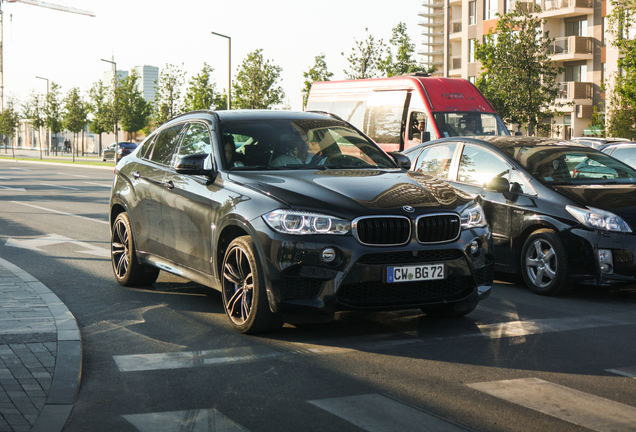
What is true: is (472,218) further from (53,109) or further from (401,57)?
(53,109)

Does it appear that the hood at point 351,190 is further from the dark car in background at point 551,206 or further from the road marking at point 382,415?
the dark car in background at point 551,206

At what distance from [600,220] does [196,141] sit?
12.4 ft

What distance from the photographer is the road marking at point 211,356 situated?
17.1 feet

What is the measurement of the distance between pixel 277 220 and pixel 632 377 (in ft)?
8.24

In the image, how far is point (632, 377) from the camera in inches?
193

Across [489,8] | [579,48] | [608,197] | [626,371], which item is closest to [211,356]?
[626,371]

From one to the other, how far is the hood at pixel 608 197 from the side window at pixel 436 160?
5.38 feet

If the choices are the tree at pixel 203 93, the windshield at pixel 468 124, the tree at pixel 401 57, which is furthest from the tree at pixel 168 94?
the windshield at pixel 468 124

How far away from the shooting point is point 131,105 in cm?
6475

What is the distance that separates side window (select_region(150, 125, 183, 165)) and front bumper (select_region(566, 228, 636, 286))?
387 centimetres

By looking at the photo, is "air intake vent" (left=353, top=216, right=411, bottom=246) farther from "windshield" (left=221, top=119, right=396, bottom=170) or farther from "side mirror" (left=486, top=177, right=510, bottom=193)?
"side mirror" (left=486, top=177, right=510, bottom=193)

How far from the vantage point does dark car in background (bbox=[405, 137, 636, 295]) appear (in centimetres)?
745

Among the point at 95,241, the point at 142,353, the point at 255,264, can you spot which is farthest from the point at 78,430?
the point at 95,241

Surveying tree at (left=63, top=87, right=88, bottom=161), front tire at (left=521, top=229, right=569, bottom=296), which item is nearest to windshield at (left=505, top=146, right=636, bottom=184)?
front tire at (left=521, top=229, right=569, bottom=296)
